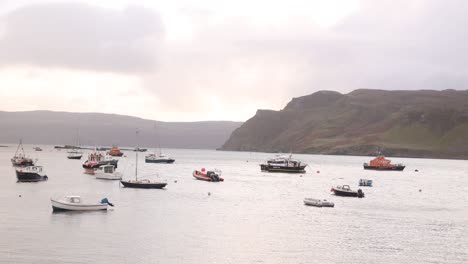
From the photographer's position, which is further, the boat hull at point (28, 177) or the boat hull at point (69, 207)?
the boat hull at point (28, 177)

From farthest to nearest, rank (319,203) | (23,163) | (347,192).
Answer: (23,163) → (347,192) → (319,203)

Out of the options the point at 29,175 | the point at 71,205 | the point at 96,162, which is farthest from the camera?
the point at 96,162

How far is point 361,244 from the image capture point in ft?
201

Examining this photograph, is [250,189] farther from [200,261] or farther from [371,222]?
[200,261]

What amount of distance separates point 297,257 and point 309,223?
22.4 meters

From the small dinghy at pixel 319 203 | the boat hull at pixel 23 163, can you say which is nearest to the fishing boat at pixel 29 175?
the small dinghy at pixel 319 203

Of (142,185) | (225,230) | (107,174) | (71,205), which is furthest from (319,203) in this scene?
(107,174)

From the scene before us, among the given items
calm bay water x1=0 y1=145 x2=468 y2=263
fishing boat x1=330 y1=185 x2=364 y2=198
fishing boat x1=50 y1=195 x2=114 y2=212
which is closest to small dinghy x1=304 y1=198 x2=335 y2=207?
calm bay water x1=0 y1=145 x2=468 y2=263

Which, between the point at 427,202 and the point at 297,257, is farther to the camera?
the point at 427,202

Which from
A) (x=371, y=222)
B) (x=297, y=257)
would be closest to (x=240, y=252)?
(x=297, y=257)

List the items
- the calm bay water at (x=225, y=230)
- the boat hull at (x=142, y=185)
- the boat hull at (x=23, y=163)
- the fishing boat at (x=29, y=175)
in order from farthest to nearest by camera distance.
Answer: the boat hull at (x=23, y=163) < the fishing boat at (x=29, y=175) < the boat hull at (x=142, y=185) < the calm bay water at (x=225, y=230)

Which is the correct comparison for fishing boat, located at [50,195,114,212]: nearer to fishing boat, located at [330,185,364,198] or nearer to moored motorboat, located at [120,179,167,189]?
moored motorboat, located at [120,179,167,189]

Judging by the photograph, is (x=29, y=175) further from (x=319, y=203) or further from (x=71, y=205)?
(x=319, y=203)

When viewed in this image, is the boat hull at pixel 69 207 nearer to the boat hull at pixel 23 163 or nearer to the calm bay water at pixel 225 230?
the calm bay water at pixel 225 230
